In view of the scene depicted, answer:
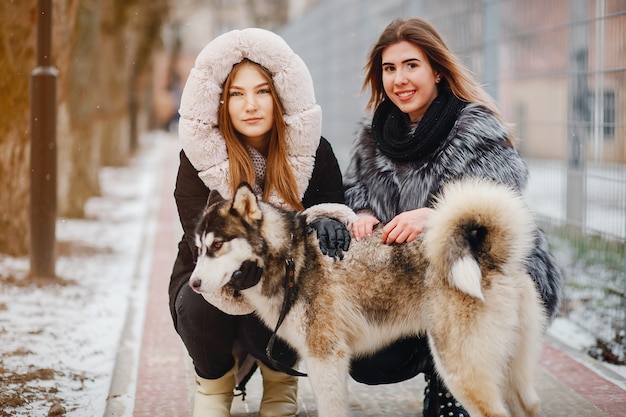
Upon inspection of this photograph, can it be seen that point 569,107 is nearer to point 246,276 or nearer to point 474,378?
point 474,378

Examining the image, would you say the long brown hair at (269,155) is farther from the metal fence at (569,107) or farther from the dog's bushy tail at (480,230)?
the metal fence at (569,107)

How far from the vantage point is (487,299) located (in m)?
3.31

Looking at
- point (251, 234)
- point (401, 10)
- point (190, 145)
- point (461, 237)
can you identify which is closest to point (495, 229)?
point (461, 237)

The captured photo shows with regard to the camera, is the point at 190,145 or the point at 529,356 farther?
the point at 190,145

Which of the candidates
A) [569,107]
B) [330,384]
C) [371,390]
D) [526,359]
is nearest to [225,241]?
[330,384]

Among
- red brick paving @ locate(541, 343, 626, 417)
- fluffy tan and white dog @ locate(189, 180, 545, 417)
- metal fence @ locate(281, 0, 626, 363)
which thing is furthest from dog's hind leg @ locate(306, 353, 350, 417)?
metal fence @ locate(281, 0, 626, 363)

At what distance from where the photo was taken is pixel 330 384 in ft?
11.5

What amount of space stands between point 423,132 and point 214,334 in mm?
1373

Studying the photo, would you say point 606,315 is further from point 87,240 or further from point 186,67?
point 186,67

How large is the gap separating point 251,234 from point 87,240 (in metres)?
7.00

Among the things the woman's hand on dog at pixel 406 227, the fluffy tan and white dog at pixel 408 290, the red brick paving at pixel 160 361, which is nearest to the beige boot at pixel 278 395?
the red brick paving at pixel 160 361

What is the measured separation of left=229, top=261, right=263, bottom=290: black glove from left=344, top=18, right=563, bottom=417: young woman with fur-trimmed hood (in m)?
0.48

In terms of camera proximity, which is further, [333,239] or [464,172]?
[464,172]

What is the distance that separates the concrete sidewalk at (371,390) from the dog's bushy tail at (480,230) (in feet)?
4.37
